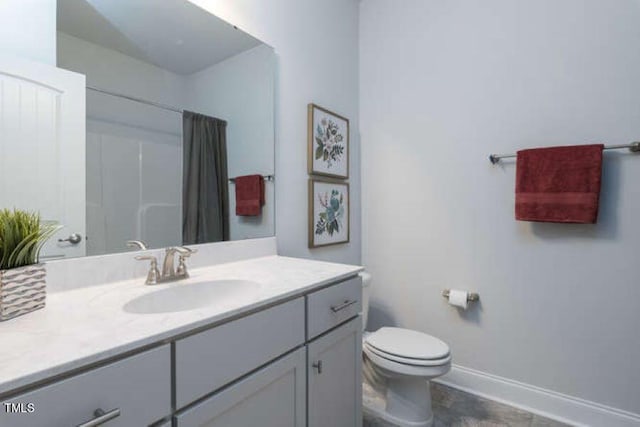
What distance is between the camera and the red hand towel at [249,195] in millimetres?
1511

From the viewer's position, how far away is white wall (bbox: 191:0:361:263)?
160cm

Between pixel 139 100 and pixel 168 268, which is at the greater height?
pixel 139 100

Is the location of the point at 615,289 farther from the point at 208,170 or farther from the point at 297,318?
the point at 208,170

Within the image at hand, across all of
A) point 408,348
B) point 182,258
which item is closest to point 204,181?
point 182,258

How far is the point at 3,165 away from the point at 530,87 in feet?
7.15

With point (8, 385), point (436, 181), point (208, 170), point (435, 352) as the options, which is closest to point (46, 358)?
point (8, 385)

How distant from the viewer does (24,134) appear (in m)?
0.88

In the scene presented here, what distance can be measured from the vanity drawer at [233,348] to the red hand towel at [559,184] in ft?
4.23

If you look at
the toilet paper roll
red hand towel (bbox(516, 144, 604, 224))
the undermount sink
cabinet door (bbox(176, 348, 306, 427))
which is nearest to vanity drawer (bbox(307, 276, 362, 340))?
cabinet door (bbox(176, 348, 306, 427))

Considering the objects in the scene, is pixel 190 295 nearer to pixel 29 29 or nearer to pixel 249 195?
pixel 249 195

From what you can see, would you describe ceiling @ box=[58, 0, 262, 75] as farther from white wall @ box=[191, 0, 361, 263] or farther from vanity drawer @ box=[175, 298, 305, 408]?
vanity drawer @ box=[175, 298, 305, 408]

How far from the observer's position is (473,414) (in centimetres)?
165

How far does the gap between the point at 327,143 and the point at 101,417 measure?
166 cm

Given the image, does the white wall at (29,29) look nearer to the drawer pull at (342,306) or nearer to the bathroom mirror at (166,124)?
the bathroom mirror at (166,124)
